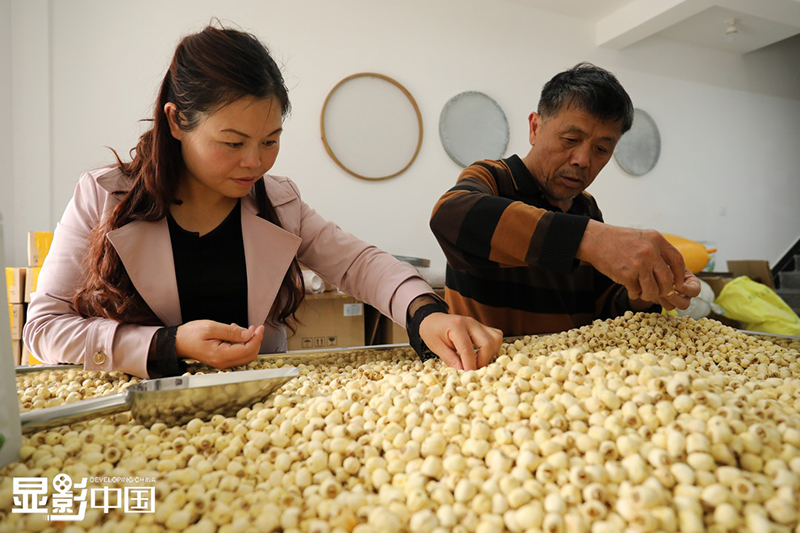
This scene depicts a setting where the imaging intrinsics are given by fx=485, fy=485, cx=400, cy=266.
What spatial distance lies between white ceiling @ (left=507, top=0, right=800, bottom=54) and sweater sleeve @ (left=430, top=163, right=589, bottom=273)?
3.83 m

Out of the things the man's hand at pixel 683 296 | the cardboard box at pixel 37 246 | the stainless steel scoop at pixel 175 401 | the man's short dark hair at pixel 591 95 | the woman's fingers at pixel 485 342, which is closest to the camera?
the stainless steel scoop at pixel 175 401

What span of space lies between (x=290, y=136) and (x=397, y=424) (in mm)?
3237

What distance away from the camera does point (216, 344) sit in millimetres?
913

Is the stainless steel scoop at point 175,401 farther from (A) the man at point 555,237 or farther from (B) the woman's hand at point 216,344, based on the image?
(A) the man at point 555,237

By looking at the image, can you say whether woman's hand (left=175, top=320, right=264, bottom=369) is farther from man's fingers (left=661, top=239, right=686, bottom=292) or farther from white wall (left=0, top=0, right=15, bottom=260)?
white wall (left=0, top=0, right=15, bottom=260)

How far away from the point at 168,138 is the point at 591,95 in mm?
1037

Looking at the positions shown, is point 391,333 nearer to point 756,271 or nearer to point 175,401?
point 175,401

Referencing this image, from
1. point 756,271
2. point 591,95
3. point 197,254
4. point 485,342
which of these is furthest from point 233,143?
point 756,271

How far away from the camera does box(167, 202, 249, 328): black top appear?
3.71 feet

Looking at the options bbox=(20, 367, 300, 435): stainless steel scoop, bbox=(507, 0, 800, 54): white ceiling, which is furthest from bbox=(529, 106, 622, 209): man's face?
bbox=(507, 0, 800, 54): white ceiling

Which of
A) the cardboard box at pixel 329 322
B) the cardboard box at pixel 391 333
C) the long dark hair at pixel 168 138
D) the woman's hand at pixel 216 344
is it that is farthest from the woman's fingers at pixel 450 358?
the cardboard box at pixel 391 333

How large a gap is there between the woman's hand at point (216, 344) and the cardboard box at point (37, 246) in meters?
2.19

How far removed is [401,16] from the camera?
383cm

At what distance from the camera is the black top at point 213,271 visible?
1130mm
